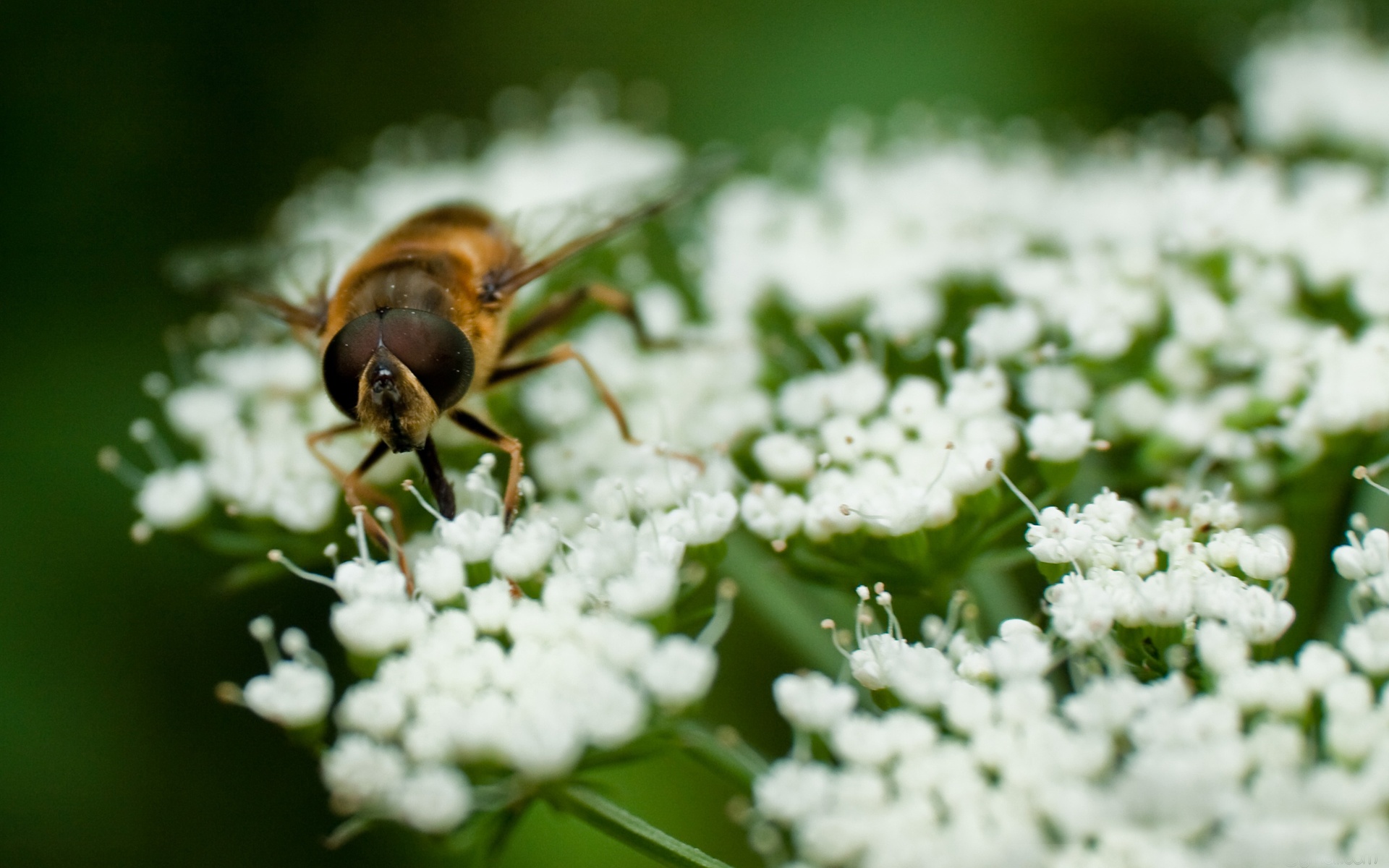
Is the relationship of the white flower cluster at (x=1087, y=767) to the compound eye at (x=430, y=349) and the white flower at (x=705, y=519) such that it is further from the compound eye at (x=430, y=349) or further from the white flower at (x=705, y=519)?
the compound eye at (x=430, y=349)

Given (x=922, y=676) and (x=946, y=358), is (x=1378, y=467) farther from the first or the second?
(x=922, y=676)

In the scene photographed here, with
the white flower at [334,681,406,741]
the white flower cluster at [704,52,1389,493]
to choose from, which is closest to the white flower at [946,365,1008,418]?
the white flower cluster at [704,52,1389,493]

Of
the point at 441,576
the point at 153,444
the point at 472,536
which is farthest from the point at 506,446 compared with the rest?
the point at 153,444

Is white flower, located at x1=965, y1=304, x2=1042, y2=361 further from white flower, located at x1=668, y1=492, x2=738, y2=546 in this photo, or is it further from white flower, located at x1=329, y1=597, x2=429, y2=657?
white flower, located at x1=329, y1=597, x2=429, y2=657

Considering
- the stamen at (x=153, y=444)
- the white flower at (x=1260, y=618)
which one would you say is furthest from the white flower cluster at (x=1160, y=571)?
the stamen at (x=153, y=444)

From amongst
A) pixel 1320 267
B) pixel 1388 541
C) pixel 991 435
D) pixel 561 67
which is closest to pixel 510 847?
pixel 991 435
